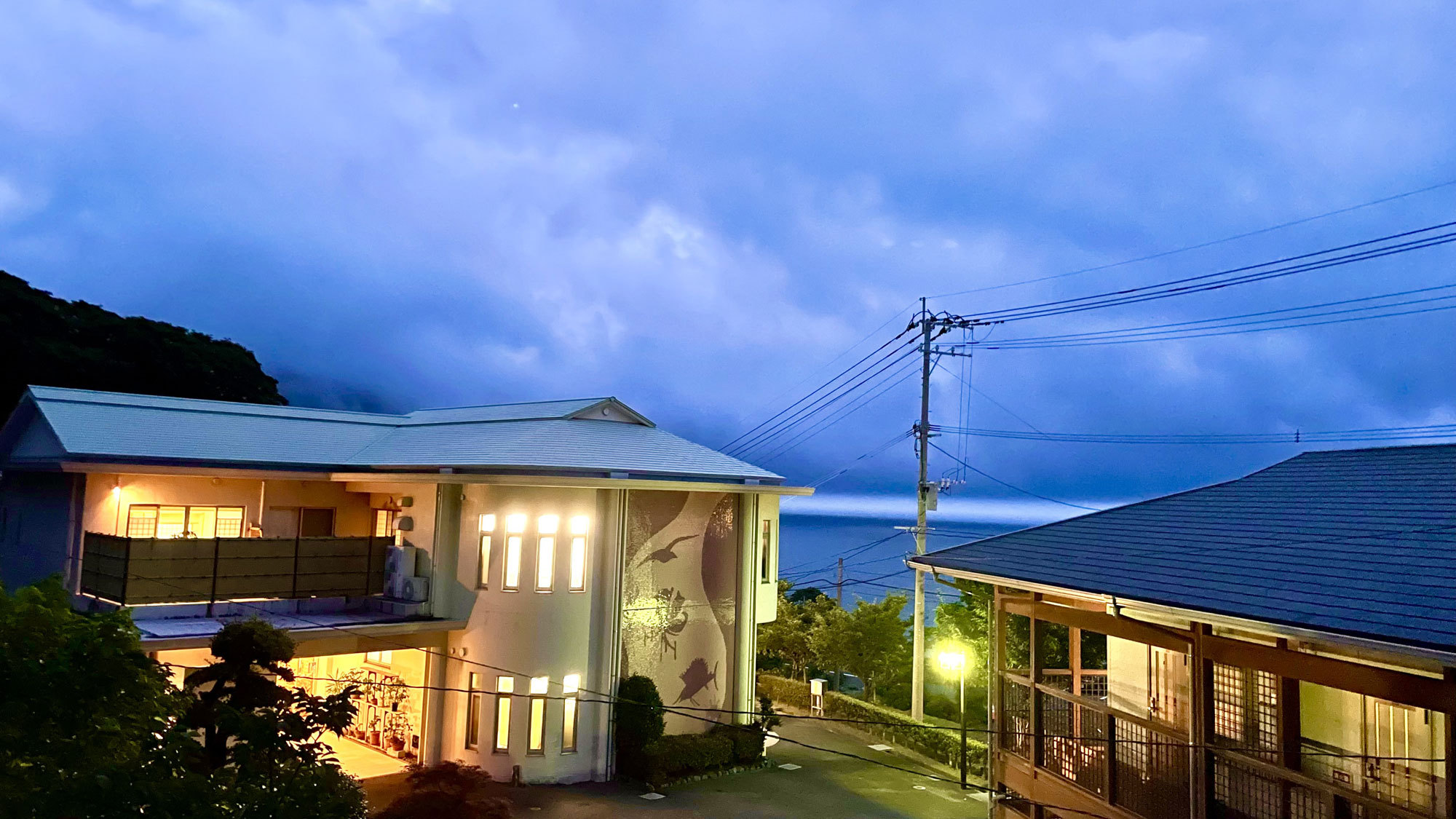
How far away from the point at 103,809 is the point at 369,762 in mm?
16308

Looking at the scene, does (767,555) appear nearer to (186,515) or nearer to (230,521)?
(230,521)

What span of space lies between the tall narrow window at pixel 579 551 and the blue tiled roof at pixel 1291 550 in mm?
7783

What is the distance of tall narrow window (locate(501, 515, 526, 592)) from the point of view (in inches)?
709

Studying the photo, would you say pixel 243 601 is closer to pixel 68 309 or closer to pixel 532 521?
pixel 532 521

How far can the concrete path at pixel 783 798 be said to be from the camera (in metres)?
16.2

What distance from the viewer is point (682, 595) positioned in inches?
768

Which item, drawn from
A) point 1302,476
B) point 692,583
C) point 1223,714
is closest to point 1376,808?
point 1223,714

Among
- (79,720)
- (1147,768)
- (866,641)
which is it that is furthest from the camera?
(866,641)

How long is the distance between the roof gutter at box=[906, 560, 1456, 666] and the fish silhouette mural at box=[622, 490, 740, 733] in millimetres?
8120

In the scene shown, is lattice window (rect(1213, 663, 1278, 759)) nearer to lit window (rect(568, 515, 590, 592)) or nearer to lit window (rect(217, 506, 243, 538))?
lit window (rect(568, 515, 590, 592))

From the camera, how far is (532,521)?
18.1m

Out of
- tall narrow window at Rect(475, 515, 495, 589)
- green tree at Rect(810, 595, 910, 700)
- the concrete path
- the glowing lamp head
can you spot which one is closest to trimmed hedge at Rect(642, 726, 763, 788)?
the concrete path

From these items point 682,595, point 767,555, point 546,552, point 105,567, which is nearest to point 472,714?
point 546,552

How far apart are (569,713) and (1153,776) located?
11.1m
